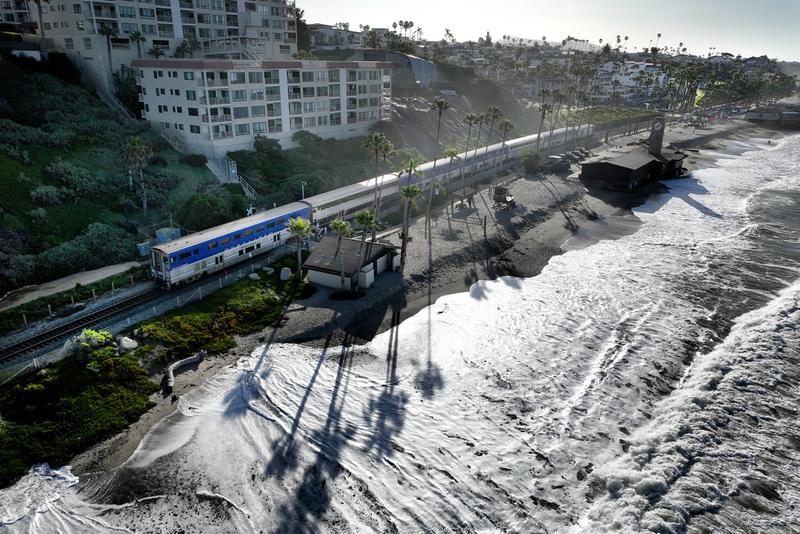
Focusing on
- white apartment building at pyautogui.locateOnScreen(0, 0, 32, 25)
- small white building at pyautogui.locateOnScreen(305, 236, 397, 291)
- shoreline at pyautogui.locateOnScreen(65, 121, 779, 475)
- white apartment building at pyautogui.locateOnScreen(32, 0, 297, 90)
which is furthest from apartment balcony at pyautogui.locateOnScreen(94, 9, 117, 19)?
small white building at pyautogui.locateOnScreen(305, 236, 397, 291)

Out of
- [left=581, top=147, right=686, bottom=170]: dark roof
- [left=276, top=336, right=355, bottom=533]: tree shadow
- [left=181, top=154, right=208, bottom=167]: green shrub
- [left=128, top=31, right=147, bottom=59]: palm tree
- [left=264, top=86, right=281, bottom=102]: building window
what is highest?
[left=128, top=31, right=147, bottom=59]: palm tree

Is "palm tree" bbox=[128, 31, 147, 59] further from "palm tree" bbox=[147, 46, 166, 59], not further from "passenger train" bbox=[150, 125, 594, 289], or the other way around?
"passenger train" bbox=[150, 125, 594, 289]

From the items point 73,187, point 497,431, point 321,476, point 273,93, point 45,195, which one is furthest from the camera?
point 273,93

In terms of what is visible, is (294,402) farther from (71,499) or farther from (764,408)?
(764,408)

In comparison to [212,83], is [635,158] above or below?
below

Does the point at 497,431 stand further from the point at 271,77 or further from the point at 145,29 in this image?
the point at 145,29

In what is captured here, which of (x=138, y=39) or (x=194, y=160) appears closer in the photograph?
(x=194, y=160)

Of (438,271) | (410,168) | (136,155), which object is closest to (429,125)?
(410,168)
